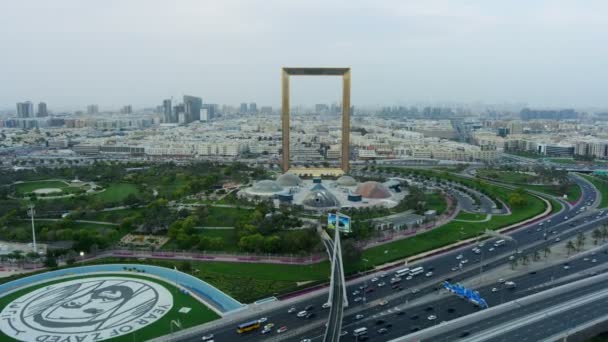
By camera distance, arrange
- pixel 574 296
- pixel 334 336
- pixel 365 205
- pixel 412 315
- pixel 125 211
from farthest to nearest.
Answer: pixel 365 205 < pixel 125 211 < pixel 574 296 < pixel 412 315 < pixel 334 336

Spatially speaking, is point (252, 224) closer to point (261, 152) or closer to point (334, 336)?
point (334, 336)

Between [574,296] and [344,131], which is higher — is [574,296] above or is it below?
below

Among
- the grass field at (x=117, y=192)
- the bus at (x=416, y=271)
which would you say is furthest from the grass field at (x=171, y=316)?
the grass field at (x=117, y=192)

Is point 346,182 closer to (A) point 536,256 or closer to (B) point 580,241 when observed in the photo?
(A) point 536,256

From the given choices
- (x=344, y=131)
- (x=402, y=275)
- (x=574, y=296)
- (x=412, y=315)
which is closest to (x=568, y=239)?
(x=574, y=296)

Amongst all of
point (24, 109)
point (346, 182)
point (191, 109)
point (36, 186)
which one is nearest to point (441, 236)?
point (346, 182)

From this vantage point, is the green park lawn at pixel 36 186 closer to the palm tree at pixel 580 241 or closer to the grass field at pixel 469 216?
the grass field at pixel 469 216
